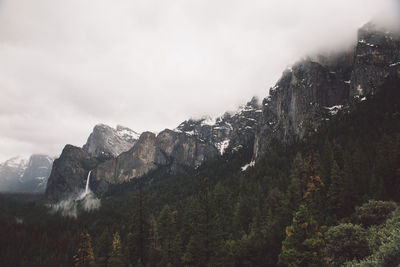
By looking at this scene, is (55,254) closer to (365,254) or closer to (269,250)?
(269,250)

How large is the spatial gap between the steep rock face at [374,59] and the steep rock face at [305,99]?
15994 millimetres

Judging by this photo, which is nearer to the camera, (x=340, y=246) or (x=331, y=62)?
(x=340, y=246)

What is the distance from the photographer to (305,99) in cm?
14650

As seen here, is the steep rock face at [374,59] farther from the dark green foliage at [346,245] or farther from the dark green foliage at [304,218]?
the dark green foliage at [346,245]

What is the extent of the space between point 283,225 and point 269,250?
4.55 metres

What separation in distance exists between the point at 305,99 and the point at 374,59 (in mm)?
35562

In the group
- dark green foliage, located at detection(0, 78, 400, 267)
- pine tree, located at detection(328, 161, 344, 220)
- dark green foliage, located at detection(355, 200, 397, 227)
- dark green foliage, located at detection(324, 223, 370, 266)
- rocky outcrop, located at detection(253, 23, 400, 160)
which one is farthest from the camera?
rocky outcrop, located at detection(253, 23, 400, 160)

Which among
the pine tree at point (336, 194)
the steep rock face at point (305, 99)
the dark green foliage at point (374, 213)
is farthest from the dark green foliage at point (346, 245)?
→ the steep rock face at point (305, 99)

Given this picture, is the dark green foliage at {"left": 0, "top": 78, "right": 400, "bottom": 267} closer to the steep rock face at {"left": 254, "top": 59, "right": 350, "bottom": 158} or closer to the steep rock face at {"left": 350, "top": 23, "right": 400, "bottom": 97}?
the steep rock face at {"left": 350, "top": 23, "right": 400, "bottom": 97}

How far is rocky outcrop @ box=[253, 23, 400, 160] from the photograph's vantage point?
121125 mm

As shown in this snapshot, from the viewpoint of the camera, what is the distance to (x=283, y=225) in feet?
144

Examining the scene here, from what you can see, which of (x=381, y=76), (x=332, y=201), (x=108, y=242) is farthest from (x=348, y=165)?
(x=381, y=76)

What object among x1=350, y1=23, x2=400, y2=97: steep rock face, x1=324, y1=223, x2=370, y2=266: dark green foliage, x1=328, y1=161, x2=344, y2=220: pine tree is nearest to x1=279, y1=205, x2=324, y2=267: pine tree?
x1=324, y1=223, x2=370, y2=266: dark green foliage

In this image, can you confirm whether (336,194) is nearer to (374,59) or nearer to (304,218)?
(304,218)
